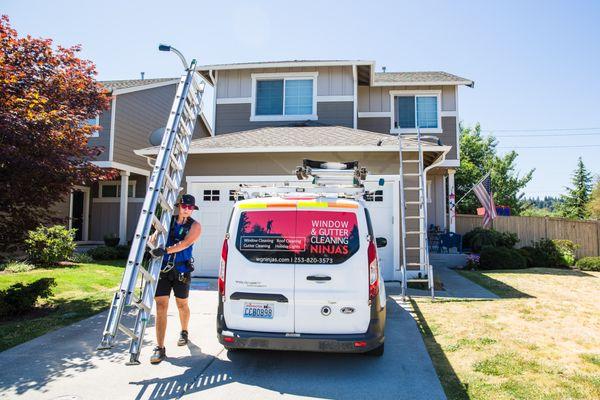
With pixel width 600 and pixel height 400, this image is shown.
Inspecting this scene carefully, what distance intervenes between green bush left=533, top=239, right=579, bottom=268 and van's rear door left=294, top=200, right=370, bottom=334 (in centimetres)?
1382

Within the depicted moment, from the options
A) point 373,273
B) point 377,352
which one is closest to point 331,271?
point 373,273

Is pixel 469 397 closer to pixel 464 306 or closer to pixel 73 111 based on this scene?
pixel 464 306

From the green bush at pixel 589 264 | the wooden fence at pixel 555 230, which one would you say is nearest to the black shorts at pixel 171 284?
the green bush at pixel 589 264

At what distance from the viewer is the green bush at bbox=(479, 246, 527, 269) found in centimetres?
1385

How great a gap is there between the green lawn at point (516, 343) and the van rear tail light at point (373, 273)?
119 cm

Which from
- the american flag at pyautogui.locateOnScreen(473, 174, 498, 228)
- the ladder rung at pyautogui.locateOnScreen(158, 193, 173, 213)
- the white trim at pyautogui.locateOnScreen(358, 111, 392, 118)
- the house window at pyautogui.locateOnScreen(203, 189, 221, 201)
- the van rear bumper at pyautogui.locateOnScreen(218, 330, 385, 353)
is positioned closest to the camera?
the van rear bumper at pyautogui.locateOnScreen(218, 330, 385, 353)

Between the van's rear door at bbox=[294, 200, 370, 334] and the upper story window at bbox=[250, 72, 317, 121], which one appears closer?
the van's rear door at bbox=[294, 200, 370, 334]

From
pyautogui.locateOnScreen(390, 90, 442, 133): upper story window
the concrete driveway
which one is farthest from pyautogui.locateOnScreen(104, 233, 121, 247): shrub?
pyautogui.locateOnScreen(390, 90, 442, 133): upper story window

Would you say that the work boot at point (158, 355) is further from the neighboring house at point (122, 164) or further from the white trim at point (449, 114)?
the white trim at point (449, 114)

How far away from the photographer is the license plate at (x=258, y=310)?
4.25m

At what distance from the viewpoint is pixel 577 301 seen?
8.69 meters

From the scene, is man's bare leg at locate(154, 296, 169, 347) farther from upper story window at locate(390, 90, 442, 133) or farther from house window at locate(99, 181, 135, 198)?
house window at locate(99, 181, 135, 198)

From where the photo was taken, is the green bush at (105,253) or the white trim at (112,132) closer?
the green bush at (105,253)

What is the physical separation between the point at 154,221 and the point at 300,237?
5.56ft
